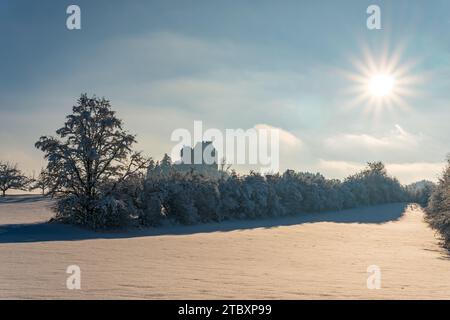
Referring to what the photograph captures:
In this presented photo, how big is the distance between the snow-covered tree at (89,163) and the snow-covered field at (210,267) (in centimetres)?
183

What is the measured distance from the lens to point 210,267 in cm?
1661

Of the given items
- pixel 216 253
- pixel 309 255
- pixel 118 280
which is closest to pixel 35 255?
pixel 118 280

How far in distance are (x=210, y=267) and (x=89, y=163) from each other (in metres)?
17.9

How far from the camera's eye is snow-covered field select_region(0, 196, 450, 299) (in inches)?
446

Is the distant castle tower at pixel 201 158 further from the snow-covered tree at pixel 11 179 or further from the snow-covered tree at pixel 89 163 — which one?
the snow-covered tree at pixel 89 163

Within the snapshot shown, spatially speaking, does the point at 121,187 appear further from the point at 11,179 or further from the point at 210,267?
the point at 11,179

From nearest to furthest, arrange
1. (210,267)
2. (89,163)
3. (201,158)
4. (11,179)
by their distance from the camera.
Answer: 1. (210,267)
2. (89,163)
3. (11,179)
4. (201,158)

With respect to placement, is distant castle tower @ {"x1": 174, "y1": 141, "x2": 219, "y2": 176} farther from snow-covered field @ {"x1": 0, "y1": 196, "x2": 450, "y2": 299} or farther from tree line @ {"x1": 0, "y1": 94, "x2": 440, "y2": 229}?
snow-covered field @ {"x1": 0, "y1": 196, "x2": 450, "y2": 299}

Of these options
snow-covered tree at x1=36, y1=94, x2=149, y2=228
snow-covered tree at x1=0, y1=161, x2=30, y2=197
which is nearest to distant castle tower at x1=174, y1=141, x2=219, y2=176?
snow-covered tree at x1=0, y1=161, x2=30, y2=197

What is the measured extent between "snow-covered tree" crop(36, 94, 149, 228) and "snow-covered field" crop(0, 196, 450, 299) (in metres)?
1.83

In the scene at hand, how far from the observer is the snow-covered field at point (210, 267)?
11336mm

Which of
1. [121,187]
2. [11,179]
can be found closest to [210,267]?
[121,187]

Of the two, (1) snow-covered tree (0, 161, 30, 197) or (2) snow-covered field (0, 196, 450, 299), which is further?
(1) snow-covered tree (0, 161, 30, 197)

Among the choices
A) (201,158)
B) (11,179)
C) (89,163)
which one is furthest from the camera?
(201,158)
